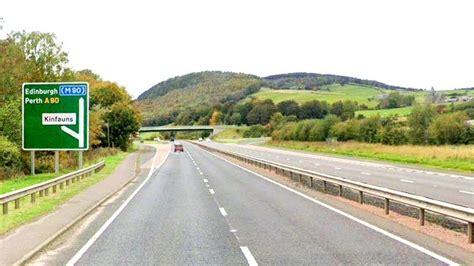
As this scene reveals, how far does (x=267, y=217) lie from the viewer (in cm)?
1664

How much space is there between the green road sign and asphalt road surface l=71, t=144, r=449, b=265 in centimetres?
1416

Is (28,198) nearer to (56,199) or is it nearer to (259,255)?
(56,199)

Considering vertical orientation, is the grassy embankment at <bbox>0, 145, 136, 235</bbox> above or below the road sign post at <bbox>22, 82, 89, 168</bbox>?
below

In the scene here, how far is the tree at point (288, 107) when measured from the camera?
181125 millimetres

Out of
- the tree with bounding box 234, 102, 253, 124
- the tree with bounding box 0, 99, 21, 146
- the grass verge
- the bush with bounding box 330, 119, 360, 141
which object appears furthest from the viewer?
the tree with bounding box 234, 102, 253, 124

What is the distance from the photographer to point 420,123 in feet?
299

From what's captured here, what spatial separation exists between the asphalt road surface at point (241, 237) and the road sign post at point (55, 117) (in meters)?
14.1

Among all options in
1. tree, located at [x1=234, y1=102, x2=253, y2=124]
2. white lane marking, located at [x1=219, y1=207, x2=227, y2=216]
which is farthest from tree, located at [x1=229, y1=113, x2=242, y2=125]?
white lane marking, located at [x1=219, y1=207, x2=227, y2=216]

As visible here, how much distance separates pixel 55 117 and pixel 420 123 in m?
66.6

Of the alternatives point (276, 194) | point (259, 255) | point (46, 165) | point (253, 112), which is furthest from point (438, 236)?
point (253, 112)

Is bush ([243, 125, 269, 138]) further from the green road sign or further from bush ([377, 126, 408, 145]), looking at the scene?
the green road sign

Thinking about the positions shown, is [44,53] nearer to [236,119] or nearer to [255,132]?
[255,132]

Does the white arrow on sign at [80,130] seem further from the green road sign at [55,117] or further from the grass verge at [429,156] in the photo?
the grass verge at [429,156]

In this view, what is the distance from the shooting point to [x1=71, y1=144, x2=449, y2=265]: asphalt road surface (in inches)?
415
